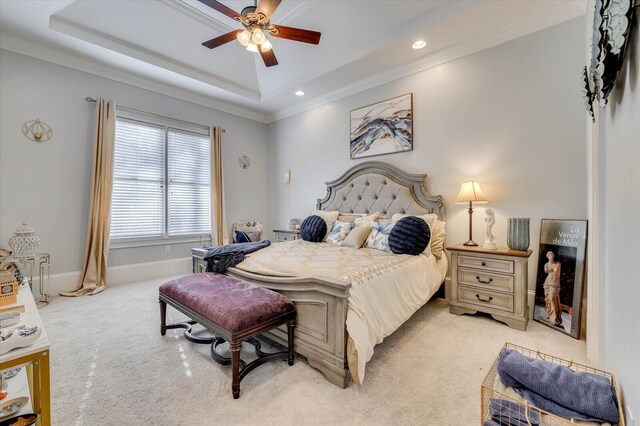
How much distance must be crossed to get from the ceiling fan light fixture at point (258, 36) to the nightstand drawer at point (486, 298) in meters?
3.00

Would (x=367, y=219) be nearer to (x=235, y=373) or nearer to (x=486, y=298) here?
(x=486, y=298)

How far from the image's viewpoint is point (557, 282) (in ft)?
8.30

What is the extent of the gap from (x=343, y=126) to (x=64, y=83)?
374 centimetres

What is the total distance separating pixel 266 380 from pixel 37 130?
13.2 ft

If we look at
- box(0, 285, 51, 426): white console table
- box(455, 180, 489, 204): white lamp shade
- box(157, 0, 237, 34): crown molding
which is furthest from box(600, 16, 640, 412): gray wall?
box(157, 0, 237, 34): crown molding

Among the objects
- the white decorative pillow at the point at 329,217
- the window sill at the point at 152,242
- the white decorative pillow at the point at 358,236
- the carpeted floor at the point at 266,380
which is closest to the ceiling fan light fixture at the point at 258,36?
the white decorative pillow at the point at 358,236

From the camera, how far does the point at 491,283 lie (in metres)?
2.65

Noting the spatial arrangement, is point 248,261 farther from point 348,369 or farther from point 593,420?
point 593,420

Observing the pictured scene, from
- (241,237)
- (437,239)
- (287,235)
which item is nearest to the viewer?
(437,239)

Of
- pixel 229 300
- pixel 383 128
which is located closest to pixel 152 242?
pixel 229 300

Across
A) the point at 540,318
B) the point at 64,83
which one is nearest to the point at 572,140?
the point at 540,318

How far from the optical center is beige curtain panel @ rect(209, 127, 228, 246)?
15.9ft

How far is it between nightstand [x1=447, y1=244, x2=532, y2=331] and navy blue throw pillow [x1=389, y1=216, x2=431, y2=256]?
345 mm

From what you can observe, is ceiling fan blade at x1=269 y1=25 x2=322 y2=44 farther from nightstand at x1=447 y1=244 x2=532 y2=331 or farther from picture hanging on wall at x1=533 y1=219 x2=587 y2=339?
picture hanging on wall at x1=533 y1=219 x2=587 y2=339
